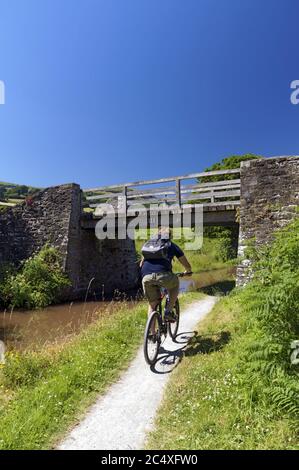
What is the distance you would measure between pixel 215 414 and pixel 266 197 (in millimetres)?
8191

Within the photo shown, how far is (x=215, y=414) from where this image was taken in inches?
140

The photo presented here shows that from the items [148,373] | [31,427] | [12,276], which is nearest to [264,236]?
[148,373]

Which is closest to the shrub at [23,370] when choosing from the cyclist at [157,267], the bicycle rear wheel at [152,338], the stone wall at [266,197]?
the bicycle rear wheel at [152,338]

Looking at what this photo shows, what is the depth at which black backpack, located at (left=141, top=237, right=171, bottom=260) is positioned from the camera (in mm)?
5355

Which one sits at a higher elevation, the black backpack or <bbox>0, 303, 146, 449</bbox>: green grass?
the black backpack

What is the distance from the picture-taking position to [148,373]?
5035 mm

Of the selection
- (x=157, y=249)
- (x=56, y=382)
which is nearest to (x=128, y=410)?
(x=56, y=382)

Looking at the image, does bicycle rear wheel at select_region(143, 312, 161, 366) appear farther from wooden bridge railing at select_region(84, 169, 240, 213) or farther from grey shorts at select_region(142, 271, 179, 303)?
wooden bridge railing at select_region(84, 169, 240, 213)

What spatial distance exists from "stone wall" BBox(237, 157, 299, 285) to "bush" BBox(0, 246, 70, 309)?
739 centimetres

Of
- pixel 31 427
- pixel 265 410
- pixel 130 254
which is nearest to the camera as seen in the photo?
pixel 265 410

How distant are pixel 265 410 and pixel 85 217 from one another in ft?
43.5

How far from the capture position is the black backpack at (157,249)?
5355mm

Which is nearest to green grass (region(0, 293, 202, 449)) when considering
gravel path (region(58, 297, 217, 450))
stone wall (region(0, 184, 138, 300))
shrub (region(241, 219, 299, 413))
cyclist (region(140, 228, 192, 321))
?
gravel path (region(58, 297, 217, 450))

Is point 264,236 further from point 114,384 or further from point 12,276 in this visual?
point 12,276
